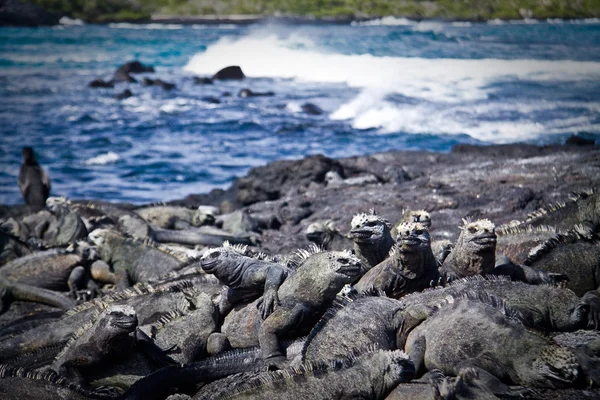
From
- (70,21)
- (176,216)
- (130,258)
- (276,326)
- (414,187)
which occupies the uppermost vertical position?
(70,21)

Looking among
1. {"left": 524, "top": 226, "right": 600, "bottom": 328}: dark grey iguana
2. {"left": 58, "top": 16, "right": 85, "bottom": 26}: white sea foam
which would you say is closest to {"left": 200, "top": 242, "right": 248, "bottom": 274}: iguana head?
{"left": 524, "top": 226, "right": 600, "bottom": 328}: dark grey iguana

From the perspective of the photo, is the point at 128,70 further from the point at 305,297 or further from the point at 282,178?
the point at 305,297

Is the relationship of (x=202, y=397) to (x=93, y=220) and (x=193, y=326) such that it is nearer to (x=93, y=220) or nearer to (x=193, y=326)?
(x=193, y=326)

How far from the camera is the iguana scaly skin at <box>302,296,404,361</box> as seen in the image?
3584 millimetres

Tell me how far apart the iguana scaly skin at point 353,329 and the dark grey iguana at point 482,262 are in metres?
0.70

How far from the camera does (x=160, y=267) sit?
22.4ft

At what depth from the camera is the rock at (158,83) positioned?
1194 centimetres

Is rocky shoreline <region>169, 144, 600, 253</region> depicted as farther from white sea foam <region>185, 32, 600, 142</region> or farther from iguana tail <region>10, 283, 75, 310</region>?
iguana tail <region>10, 283, 75, 310</region>

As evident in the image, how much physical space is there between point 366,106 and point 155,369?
796 cm

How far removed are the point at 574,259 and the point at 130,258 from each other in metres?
4.34

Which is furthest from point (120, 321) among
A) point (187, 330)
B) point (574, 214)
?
point (574, 214)

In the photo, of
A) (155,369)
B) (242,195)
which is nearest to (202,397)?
(155,369)

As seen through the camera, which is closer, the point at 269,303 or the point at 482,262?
the point at 269,303

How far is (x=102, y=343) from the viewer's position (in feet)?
12.9
